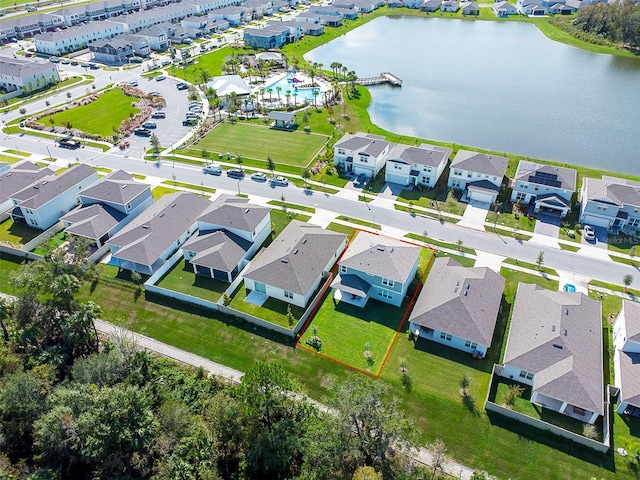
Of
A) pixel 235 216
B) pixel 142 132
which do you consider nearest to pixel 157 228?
pixel 235 216

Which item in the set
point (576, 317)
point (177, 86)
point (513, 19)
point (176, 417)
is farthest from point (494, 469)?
point (513, 19)

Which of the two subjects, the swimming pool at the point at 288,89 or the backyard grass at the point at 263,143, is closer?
the backyard grass at the point at 263,143

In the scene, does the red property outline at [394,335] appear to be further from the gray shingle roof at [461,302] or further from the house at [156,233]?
the house at [156,233]

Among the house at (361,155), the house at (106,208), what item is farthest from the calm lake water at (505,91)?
the house at (106,208)

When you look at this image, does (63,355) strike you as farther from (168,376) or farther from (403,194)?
(403,194)

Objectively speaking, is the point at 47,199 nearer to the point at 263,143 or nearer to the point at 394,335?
the point at 263,143

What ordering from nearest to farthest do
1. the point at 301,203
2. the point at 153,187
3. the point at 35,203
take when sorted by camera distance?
the point at 35,203
the point at 301,203
the point at 153,187

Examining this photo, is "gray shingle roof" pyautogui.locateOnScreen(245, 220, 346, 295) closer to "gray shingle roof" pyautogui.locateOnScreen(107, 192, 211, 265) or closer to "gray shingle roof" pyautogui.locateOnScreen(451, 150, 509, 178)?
"gray shingle roof" pyautogui.locateOnScreen(107, 192, 211, 265)
